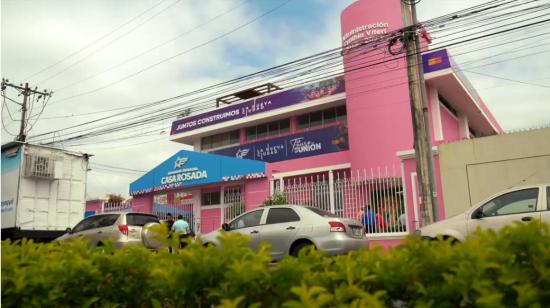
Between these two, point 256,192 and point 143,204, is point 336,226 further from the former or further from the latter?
point 143,204

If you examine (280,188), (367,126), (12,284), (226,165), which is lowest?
(12,284)

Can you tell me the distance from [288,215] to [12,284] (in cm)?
756

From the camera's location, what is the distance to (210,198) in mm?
21906

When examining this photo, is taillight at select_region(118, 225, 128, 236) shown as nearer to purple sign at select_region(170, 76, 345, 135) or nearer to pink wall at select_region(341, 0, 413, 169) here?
pink wall at select_region(341, 0, 413, 169)

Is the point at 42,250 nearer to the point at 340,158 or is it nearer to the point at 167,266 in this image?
the point at 167,266

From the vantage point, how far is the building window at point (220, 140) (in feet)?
102

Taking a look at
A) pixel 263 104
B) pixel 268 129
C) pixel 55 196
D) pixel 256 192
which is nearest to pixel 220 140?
pixel 268 129

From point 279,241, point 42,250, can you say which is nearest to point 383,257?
point 42,250

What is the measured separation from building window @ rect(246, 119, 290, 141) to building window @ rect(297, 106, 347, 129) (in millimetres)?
1073

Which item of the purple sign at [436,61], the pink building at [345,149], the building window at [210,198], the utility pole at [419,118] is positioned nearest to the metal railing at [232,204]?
the pink building at [345,149]

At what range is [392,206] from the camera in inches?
555

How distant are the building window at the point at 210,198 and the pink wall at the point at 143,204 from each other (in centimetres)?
314

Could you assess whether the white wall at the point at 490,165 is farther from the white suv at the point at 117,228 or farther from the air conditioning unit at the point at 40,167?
the air conditioning unit at the point at 40,167

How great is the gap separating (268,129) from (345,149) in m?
6.51
